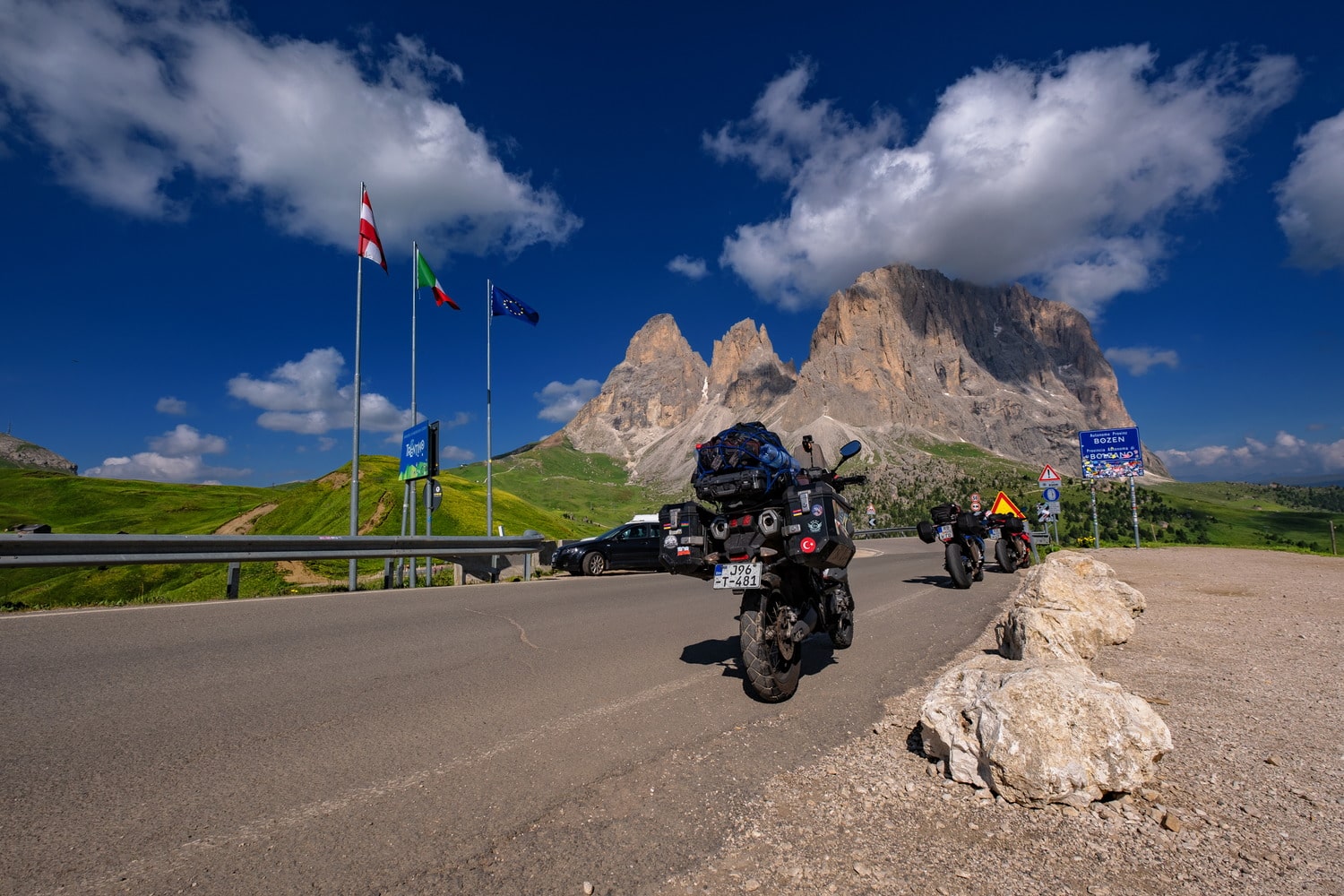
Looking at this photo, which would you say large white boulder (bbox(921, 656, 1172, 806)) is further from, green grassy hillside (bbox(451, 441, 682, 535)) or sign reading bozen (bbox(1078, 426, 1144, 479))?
green grassy hillside (bbox(451, 441, 682, 535))

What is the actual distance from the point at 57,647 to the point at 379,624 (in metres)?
2.98

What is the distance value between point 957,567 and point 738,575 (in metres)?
9.48

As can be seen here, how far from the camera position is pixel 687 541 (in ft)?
18.6

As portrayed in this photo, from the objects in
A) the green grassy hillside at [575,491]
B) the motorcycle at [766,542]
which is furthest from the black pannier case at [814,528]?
the green grassy hillside at [575,491]

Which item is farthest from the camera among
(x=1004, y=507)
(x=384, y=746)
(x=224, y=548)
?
(x=1004, y=507)

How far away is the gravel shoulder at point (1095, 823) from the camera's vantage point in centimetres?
262

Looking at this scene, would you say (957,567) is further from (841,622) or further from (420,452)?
(420,452)

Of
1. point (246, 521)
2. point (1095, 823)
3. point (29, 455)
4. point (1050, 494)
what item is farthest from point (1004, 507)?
point (29, 455)

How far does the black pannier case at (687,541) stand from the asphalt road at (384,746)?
105cm

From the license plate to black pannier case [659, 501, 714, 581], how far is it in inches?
14.2

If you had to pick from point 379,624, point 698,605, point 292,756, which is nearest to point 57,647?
point 379,624

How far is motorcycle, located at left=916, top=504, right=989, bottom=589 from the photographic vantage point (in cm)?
1306

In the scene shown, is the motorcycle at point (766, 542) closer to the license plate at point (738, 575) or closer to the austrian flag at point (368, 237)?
the license plate at point (738, 575)

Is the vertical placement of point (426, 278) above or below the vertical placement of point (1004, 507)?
above
